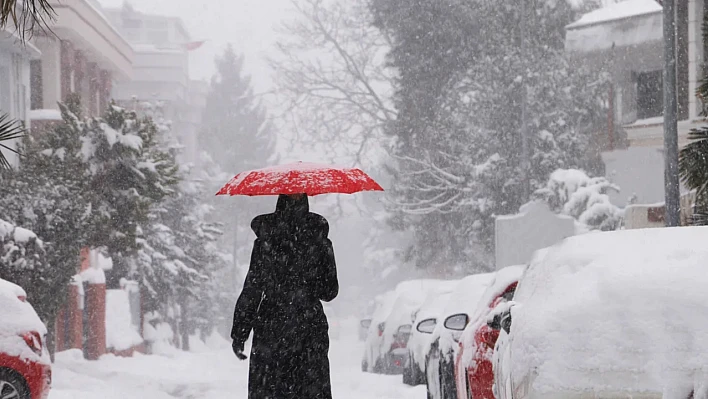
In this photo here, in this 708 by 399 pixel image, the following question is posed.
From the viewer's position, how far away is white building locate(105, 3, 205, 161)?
247 feet

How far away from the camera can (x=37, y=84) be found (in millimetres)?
31391

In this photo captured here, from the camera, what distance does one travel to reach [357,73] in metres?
43.9

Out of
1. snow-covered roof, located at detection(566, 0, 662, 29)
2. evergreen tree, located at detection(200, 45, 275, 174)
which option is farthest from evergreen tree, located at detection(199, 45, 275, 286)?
snow-covered roof, located at detection(566, 0, 662, 29)

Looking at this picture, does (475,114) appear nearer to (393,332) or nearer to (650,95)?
(650,95)

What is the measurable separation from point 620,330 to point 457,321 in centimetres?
415

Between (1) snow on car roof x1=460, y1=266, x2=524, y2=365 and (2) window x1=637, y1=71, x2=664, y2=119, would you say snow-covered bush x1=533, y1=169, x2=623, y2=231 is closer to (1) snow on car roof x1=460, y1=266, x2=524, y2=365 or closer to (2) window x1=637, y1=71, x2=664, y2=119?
(2) window x1=637, y1=71, x2=664, y2=119

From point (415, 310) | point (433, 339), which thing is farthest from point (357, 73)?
point (433, 339)

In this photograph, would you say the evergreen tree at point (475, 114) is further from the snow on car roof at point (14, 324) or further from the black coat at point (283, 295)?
the black coat at point (283, 295)

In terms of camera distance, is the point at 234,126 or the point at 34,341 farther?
the point at 234,126

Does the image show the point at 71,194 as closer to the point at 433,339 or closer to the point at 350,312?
the point at 433,339

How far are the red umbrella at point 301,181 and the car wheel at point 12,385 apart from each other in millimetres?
3139

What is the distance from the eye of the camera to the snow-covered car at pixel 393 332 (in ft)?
57.9

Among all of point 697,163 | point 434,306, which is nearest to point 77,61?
point 434,306

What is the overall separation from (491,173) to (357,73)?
34.4ft
